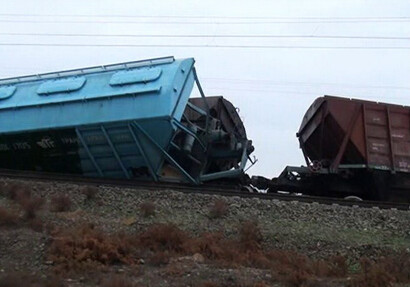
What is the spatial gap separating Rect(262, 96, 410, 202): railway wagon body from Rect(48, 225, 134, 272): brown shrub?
9749 mm

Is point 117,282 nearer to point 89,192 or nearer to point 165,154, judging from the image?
point 89,192

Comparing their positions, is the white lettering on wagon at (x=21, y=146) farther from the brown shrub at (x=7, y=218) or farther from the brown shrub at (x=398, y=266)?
the brown shrub at (x=398, y=266)

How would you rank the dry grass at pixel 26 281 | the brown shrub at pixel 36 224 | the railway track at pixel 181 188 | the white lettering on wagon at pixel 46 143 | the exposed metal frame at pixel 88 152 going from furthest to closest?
1. the white lettering on wagon at pixel 46 143
2. the exposed metal frame at pixel 88 152
3. the railway track at pixel 181 188
4. the brown shrub at pixel 36 224
5. the dry grass at pixel 26 281

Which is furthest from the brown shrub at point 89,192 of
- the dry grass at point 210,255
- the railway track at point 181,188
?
the dry grass at point 210,255

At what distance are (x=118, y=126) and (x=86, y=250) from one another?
25.1 ft

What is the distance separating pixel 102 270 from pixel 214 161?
33.5ft

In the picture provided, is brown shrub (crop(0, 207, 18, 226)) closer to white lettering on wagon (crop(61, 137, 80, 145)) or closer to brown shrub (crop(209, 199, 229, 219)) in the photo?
brown shrub (crop(209, 199, 229, 219))

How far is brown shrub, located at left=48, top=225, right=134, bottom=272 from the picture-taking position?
901 centimetres

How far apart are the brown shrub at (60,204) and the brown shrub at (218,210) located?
2.78m

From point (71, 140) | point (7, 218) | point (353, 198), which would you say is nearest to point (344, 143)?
point (353, 198)

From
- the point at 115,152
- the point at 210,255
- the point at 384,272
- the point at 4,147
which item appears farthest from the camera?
the point at 4,147

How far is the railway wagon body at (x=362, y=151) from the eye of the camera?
18.0 meters

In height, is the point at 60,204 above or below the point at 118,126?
below

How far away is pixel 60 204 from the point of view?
12.2 meters
